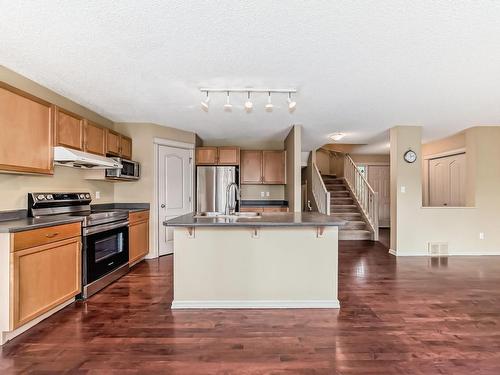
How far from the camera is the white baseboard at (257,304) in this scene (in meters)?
2.76

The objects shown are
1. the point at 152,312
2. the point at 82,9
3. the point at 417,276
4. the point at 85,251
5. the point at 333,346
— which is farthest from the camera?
the point at 417,276

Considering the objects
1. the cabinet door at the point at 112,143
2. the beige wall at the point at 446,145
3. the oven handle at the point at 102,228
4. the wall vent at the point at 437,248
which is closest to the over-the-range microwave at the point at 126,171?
the cabinet door at the point at 112,143

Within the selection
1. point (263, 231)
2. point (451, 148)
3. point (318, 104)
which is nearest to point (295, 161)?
point (318, 104)

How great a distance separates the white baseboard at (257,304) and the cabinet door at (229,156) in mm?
3466

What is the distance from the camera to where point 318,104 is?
377cm

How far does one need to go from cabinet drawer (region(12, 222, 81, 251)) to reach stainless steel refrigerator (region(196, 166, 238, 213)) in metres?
2.84

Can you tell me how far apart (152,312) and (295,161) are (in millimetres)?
3195

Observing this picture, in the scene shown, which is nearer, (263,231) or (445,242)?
(263,231)

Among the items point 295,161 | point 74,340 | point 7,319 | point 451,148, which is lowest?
point 74,340

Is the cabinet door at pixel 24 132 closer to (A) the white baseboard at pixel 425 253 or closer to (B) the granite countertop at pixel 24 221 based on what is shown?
(B) the granite countertop at pixel 24 221

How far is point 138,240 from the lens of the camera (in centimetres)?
435

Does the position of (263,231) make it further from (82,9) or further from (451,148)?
(451,148)

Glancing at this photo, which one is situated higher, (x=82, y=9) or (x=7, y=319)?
(x=82, y=9)

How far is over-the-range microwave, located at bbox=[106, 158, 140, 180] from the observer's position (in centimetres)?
407
